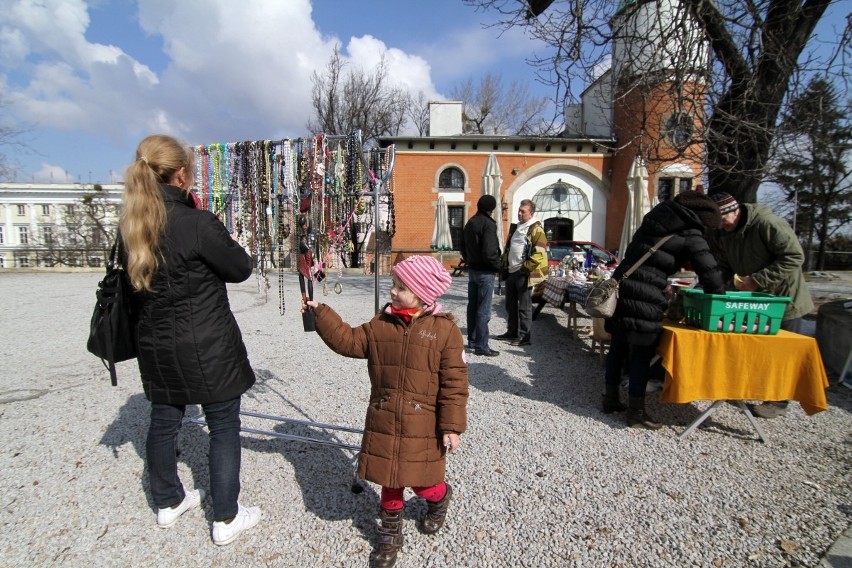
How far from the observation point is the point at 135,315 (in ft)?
6.98

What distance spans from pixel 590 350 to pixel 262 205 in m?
4.35

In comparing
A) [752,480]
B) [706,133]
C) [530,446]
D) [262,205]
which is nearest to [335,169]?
[262,205]

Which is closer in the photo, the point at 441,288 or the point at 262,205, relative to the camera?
the point at 441,288

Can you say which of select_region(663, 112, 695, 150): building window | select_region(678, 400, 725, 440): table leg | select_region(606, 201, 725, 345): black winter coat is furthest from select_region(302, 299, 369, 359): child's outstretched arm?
select_region(663, 112, 695, 150): building window

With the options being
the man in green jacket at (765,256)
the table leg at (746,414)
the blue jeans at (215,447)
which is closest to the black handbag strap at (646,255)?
the man in green jacket at (765,256)

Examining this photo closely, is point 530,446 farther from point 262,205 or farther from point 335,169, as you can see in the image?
point 262,205

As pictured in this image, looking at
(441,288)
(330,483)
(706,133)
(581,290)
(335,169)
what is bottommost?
(330,483)

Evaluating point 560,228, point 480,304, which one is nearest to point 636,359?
point 480,304

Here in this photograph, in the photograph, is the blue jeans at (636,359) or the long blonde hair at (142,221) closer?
the long blonde hair at (142,221)

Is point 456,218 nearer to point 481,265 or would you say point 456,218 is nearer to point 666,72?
point 666,72

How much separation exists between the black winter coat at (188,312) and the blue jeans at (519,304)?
4.28 m

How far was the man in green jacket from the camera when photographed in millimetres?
3490

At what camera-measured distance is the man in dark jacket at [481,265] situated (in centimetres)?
526

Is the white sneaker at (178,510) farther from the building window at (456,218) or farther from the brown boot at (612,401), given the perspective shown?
the building window at (456,218)
